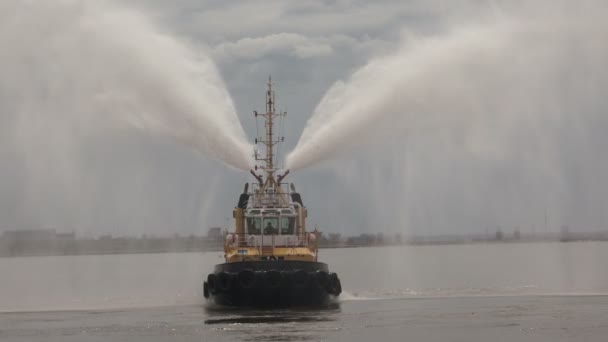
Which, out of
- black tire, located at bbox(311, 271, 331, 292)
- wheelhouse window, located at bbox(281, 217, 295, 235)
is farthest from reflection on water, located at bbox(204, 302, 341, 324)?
wheelhouse window, located at bbox(281, 217, 295, 235)

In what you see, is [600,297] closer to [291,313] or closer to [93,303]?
[291,313]

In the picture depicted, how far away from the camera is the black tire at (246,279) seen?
124ft

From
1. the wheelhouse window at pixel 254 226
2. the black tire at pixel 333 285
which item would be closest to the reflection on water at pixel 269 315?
the black tire at pixel 333 285

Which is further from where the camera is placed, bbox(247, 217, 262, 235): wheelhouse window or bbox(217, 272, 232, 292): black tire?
bbox(247, 217, 262, 235): wheelhouse window

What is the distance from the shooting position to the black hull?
124 ft

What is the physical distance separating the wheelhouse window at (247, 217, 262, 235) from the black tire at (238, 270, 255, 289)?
2926 mm

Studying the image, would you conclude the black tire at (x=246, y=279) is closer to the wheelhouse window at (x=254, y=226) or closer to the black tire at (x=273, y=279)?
A: the black tire at (x=273, y=279)

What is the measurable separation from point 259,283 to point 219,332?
6.54m

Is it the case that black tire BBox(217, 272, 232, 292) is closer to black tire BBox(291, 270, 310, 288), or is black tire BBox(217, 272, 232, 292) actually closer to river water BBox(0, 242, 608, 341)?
river water BBox(0, 242, 608, 341)

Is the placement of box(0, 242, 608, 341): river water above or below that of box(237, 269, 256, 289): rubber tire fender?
below

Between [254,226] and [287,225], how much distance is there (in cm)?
133

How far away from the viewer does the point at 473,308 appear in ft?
126

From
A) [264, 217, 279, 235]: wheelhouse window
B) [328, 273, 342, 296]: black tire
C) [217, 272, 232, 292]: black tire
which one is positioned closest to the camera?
[217, 272, 232, 292]: black tire

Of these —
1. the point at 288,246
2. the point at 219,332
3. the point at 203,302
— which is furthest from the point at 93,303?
the point at 219,332
